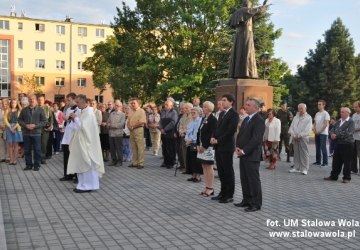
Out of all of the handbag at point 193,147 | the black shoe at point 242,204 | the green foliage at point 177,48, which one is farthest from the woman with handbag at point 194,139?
the green foliage at point 177,48

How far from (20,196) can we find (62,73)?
72870 millimetres

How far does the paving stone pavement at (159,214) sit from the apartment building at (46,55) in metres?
66.3

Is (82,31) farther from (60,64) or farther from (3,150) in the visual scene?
(3,150)

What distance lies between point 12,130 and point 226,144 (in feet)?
24.1

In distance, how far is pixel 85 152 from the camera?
30.1 feet

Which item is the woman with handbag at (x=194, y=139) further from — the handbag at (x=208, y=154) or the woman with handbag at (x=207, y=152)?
the handbag at (x=208, y=154)

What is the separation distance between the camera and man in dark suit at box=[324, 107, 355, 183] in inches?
427

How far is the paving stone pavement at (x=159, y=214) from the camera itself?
5688 mm

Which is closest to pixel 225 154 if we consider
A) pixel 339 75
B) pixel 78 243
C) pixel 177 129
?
pixel 78 243

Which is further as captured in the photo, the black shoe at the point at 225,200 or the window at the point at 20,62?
the window at the point at 20,62

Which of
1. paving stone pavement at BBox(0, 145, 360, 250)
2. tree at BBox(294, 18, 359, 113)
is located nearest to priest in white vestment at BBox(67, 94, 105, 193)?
paving stone pavement at BBox(0, 145, 360, 250)

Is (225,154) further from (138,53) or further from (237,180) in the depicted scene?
(138,53)

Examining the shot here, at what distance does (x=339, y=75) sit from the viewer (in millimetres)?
38844

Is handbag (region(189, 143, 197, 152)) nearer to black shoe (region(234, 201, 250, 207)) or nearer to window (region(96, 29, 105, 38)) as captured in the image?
black shoe (region(234, 201, 250, 207))
